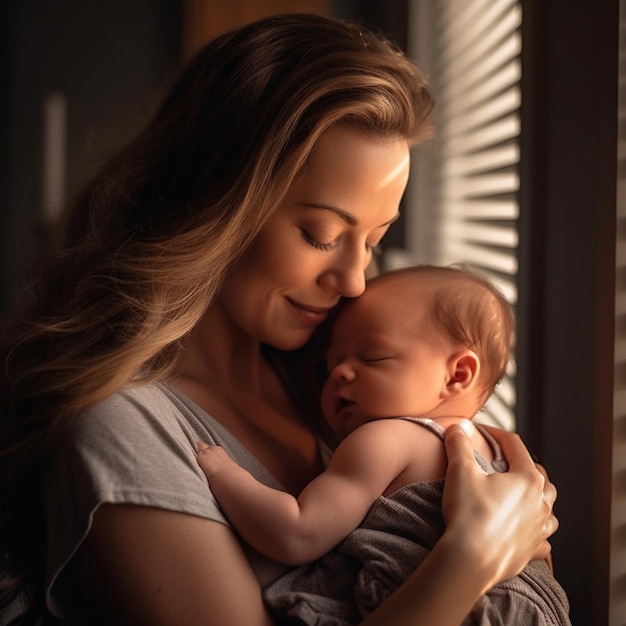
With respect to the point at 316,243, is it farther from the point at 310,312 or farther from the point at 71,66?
the point at 71,66

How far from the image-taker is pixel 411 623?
0.89 meters

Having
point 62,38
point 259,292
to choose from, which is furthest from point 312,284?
point 62,38

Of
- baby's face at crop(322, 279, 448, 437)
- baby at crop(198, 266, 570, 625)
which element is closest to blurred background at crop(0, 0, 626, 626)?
baby at crop(198, 266, 570, 625)

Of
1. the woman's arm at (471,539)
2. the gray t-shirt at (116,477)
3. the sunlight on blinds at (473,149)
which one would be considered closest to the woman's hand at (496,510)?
the woman's arm at (471,539)

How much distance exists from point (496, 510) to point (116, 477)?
449mm

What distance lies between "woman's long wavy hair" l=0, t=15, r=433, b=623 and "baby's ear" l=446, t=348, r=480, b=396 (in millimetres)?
329

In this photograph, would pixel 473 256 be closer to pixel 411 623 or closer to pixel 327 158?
pixel 327 158

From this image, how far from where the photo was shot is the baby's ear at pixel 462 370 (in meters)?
1.15

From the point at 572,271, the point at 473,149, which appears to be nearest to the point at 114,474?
the point at 572,271

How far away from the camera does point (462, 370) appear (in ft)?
3.80

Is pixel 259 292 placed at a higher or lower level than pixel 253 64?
lower

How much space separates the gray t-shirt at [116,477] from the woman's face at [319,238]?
0.69 feet

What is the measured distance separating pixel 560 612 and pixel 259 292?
1.88ft

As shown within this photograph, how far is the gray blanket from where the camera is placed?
37.8 inches
